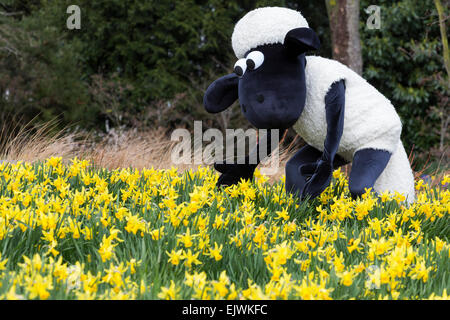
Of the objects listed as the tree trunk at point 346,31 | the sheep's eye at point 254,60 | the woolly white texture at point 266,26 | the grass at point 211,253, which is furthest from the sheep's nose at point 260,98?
the tree trunk at point 346,31

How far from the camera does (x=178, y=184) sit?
3.36 metres

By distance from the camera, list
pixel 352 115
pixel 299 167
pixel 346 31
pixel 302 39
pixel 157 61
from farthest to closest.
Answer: pixel 157 61 → pixel 346 31 → pixel 299 167 → pixel 352 115 → pixel 302 39

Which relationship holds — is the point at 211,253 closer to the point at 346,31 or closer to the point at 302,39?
the point at 302,39

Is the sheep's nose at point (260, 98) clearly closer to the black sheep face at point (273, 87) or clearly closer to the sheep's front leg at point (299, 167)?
the black sheep face at point (273, 87)

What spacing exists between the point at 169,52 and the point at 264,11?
7.36 metres

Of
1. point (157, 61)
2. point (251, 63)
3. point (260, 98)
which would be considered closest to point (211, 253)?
point (260, 98)

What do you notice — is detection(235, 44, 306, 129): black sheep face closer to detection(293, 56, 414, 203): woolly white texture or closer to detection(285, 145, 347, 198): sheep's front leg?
detection(293, 56, 414, 203): woolly white texture

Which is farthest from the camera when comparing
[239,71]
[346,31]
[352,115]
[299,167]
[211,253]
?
[346,31]

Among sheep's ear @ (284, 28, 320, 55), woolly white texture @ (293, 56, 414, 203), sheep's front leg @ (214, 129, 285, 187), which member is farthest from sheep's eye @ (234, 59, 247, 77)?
sheep's front leg @ (214, 129, 285, 187)

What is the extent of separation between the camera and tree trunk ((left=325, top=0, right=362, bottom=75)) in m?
5.54

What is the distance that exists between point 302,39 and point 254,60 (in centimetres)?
29

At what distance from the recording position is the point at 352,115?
3.03 m

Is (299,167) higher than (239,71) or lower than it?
lower
